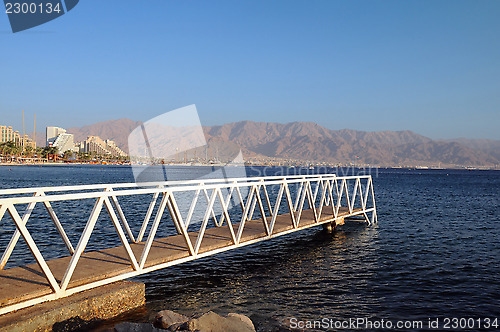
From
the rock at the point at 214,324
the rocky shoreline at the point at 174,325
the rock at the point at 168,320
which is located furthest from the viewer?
the rock at the point at 168,320

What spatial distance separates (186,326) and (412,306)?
6913 millimetres

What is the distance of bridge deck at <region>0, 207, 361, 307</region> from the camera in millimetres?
7359

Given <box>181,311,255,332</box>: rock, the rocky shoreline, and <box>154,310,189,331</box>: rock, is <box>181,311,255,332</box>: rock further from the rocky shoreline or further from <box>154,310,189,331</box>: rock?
<box>154,310,189,331</box>: rock

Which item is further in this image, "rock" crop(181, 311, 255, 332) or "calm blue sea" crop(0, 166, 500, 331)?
"calm blue sea" crop(0, 166, 500, 331)

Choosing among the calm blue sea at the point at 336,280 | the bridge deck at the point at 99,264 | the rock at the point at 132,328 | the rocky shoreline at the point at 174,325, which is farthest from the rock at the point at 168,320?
the bridge deck at the point at 99,264

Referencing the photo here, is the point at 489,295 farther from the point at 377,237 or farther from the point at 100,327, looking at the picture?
the point at 100,327

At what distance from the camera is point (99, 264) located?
930 centimetres

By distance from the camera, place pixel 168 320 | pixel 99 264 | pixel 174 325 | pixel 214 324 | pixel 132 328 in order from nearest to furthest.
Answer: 1. pixel 132 328
2. pixel 214 324
3. pixel 174 325
4. pixel 168 320
5. pixel 99 264

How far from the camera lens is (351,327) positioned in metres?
9.59

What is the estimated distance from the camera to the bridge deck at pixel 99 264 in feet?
24.1

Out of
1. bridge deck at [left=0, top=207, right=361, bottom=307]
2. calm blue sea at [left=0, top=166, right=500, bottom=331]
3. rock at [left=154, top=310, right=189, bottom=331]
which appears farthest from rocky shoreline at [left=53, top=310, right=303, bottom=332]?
calm blue sea at [left=0, top=166, right=500, bottom=331]

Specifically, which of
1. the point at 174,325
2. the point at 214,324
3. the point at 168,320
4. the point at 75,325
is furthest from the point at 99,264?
the point at 214,324

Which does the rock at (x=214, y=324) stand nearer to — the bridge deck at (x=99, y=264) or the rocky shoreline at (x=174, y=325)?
the rocky shoreline at (x=174, y=325)

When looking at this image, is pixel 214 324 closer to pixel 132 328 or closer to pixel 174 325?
pixel 174 325
